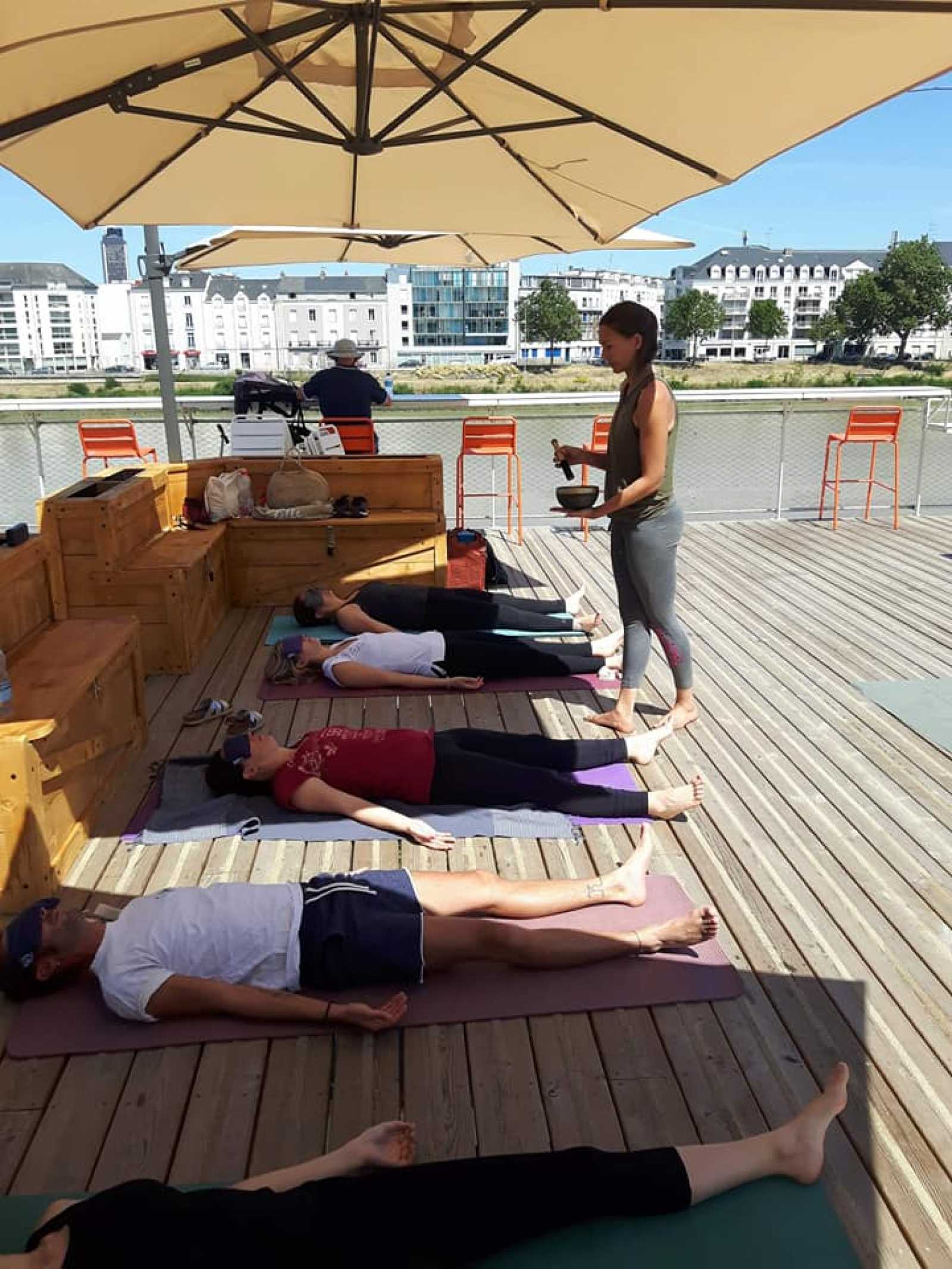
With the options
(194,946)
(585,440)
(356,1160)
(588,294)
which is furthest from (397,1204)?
(588,294)

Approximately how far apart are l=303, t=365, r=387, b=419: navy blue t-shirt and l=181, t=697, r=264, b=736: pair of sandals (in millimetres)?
3520

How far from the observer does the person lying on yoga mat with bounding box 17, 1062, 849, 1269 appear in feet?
4.83

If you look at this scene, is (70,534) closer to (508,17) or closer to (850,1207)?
(508,17)

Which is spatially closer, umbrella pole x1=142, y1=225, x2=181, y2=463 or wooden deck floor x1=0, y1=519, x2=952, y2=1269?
wooden deck floor x1=0, y1=519, x2=952, y2=1269

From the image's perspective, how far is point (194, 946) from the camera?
229cm

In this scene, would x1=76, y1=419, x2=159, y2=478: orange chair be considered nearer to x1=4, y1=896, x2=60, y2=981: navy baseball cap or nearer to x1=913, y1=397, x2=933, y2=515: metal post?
x1=4, y1=896, x2=60, y2=981: navy baseball cap

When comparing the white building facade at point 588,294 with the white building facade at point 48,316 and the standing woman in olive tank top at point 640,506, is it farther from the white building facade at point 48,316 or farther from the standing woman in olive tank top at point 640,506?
the standing woman in olive tank top at point 640,506

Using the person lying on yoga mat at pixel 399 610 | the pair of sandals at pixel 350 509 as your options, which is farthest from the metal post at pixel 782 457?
the person lying on yoga mat at pixel 399 610

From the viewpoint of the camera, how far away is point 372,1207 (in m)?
1.59

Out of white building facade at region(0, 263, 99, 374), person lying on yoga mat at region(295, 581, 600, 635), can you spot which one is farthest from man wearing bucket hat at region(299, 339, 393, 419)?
white building facade at region(0, 263, 99, 374)

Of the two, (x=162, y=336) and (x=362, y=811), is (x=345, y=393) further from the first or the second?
(x=362, y=811)

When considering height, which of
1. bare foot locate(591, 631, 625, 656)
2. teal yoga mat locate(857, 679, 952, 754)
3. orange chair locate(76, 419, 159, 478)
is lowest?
teal yoga mat locate(857, 679, 952, 754)

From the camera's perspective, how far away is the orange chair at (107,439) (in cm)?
806

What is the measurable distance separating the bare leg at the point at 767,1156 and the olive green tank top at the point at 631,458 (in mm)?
2277
